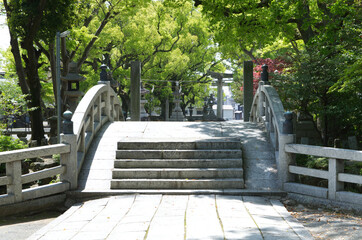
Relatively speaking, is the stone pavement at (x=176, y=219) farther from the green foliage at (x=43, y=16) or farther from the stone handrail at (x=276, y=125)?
the green foliage at (x=43, y=16)

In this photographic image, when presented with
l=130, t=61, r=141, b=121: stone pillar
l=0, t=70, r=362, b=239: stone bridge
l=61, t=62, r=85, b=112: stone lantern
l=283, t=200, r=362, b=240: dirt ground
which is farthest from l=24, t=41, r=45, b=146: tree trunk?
l=283, t=200, r=362, b=240: dirt ground

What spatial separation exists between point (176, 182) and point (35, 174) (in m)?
2.82

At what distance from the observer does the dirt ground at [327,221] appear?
549 centimetres

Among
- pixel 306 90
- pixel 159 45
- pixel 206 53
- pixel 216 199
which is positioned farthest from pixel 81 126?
pixel 206 53

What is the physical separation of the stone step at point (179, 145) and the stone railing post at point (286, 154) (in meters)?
1.30

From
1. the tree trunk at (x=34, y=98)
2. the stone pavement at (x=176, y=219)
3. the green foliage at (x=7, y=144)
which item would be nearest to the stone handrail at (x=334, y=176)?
the stone pavement at (x=176, y=219)

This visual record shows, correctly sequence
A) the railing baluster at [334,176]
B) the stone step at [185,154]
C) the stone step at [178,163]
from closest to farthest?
the railing baluster at [334,176]
the stone step at [178,163]
the stone step at [185,154]

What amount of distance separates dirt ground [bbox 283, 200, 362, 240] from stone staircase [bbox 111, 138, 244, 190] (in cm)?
145

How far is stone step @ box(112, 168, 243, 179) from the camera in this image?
8367 mm

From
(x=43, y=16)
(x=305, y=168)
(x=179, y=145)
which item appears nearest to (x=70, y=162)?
(x=179, y=145)

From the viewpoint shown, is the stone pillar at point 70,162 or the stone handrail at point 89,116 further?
the stone handrail at point 89,116

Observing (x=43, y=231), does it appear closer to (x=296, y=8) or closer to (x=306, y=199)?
(x=306, y=199)

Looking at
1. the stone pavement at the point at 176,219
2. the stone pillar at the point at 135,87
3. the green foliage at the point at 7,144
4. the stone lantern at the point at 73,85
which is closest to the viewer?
the stone pavement at the point at 176,219

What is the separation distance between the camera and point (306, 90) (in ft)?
33.9
